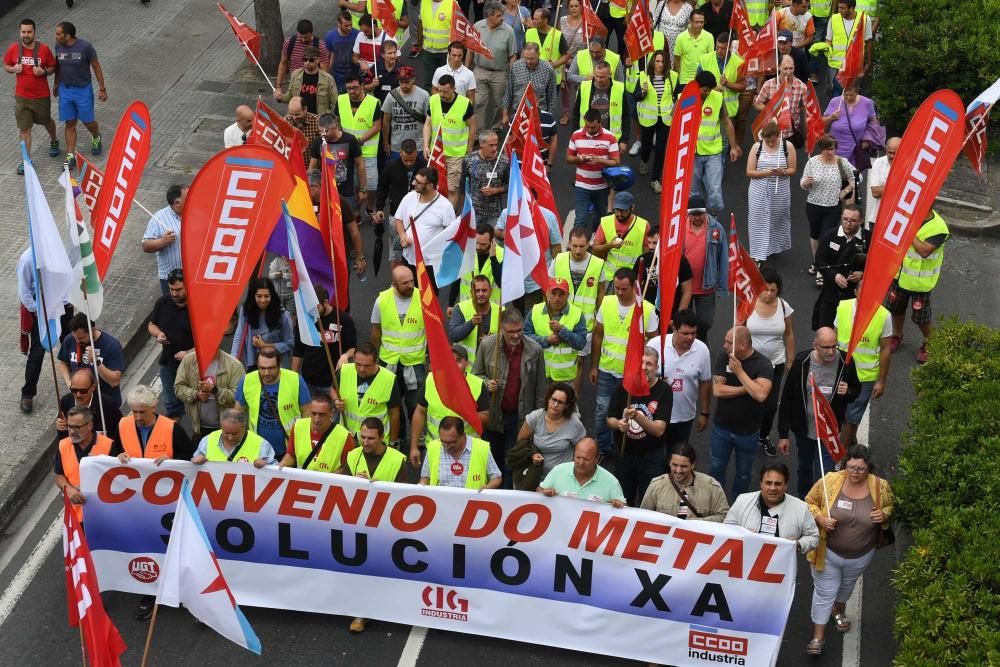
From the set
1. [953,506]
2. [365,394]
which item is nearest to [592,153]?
[365,394]

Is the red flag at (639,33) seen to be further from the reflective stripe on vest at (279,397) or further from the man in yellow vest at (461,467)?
the man in yellow vest at (461,467)

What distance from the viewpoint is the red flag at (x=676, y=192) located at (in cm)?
1186

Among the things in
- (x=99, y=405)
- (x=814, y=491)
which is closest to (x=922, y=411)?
(x=814, y=491)

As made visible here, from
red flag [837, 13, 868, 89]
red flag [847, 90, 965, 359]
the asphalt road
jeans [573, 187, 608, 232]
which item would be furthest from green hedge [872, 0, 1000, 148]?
the asphalt road

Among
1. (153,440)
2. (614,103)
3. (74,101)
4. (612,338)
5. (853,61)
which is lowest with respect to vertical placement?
(74,101)

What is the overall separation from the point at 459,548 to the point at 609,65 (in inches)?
298

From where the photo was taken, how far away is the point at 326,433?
38.0 feet

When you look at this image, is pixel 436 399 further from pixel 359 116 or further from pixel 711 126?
pixel 711 126

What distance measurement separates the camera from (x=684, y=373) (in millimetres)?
12391

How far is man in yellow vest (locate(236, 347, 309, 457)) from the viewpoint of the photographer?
12062mm

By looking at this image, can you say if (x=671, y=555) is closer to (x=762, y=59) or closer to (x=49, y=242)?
(x=49, y=242)

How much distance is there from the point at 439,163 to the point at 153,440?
5.05 metres

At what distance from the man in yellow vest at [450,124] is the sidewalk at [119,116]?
122 inches

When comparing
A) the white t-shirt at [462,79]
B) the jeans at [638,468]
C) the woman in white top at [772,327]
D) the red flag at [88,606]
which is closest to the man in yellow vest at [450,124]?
the white t-shirt at [462,79]
